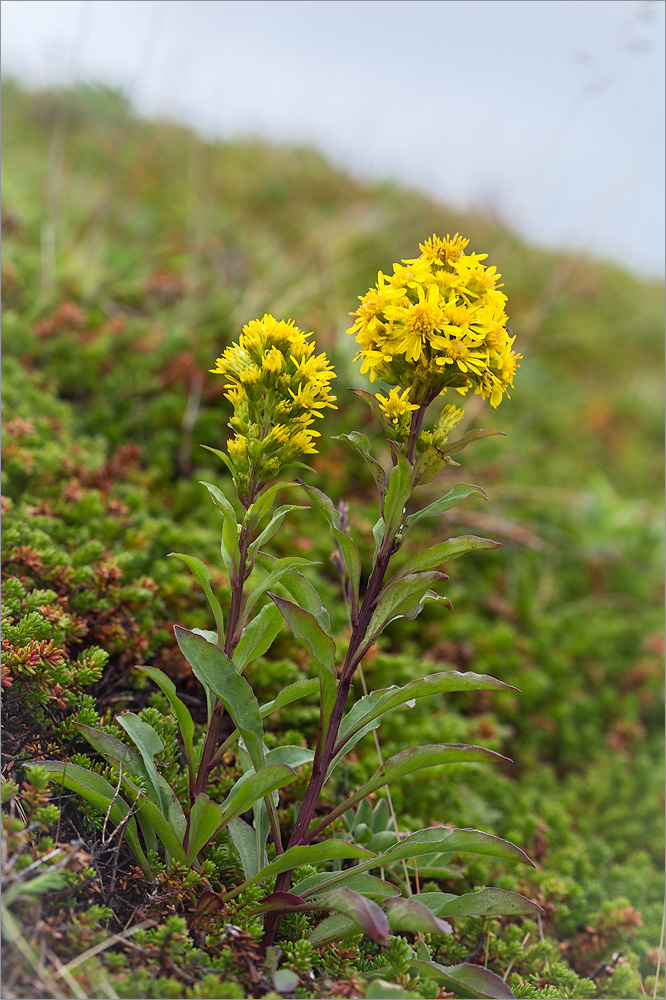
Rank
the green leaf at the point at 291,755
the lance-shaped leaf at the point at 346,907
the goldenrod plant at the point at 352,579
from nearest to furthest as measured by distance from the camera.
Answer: the lance-shaped leaf at the point at 346,907 → the goldenrod plant at the point at 352,579 → the green leaf at the point at 291,755

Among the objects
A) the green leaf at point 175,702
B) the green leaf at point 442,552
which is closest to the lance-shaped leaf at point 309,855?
the green leaf at point 175,702

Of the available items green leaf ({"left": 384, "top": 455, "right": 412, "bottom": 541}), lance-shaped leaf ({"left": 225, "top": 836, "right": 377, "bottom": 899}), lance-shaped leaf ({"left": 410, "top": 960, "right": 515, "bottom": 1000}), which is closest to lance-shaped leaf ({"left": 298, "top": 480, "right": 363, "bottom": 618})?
green leaf ({"left": 384, "top": 455, "right": 412, "bottom": 541})

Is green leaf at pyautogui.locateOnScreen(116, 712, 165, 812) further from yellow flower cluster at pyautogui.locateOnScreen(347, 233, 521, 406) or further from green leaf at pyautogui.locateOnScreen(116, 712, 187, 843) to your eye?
yellow flower cluster at pyautogui.locateOnScreen(347, 233, 521, 406)

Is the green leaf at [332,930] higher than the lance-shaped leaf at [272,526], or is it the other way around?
the lance-shaped leaf at [272,526]

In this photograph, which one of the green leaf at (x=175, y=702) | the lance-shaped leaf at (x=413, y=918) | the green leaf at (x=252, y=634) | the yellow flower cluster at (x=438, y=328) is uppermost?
the yellow flower cluster at (x=438, y=328)

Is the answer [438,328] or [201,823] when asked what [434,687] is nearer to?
[201,823]

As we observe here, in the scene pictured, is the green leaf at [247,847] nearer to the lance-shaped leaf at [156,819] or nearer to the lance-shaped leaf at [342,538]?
the lance-shaped leaf at [156,819]

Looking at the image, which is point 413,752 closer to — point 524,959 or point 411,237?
point 524,959
